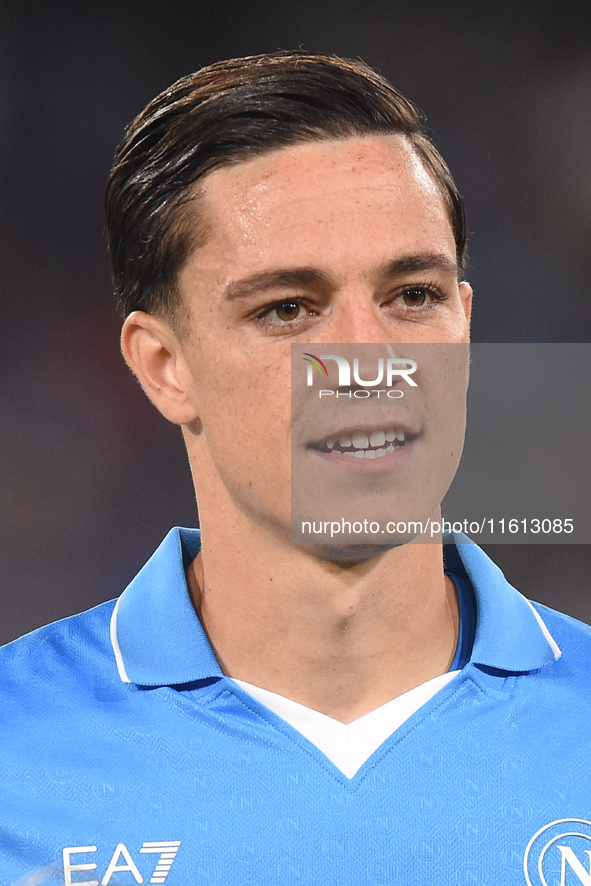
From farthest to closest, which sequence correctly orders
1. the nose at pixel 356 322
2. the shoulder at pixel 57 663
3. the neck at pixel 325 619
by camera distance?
the shoulder at pixel 57 663 → the neck at pixel 325 619 → the nose at pixel 356 322

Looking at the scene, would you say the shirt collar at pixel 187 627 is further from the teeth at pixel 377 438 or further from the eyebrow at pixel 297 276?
the eyebrow at pixel 297 276

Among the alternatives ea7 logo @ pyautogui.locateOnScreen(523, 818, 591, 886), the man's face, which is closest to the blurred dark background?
the man's face

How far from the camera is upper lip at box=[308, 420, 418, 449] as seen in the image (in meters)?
1.51

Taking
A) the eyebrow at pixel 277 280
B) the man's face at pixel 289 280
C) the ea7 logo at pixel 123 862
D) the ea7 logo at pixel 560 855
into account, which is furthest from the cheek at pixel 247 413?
the ea7 logo at pixel 560 855

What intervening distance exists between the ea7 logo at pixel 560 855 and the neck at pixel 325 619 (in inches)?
11.7

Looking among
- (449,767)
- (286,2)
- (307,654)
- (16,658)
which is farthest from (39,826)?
(286,2)

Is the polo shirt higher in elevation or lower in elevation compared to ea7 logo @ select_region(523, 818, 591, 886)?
higher

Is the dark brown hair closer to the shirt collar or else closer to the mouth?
the mouth

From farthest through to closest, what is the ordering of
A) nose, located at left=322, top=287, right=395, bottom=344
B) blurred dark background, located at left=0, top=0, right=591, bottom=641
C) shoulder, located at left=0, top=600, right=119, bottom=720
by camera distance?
blurred dark background, located at left=0, top=0, right=591, bottom=641 < shoulder, located at left=0, top=600, right=119, bottom=720 < nose, located at left=322, top=287, right=395, bottom=344

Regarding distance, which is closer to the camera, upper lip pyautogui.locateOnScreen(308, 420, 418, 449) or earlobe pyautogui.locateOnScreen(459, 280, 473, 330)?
upper lip pyautogui.locateOnScreen(308, 420, 418, 449)

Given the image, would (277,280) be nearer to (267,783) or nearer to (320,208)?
(320,208)

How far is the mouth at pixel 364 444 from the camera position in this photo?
4.96 ft

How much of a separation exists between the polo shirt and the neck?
0.06m

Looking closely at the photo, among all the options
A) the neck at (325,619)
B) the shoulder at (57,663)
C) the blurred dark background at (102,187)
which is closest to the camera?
the neck at (325,619)
